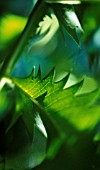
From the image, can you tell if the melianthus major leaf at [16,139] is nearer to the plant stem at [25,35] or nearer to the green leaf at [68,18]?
the plant stem at [25,35]

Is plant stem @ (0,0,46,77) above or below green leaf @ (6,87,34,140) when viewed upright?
above

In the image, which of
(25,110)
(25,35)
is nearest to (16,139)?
(25,110)

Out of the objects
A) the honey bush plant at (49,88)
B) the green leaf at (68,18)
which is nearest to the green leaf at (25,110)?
the honey bush plant at (49,88)

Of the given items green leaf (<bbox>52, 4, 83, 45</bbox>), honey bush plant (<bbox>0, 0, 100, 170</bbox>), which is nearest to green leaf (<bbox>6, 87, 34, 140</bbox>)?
honey bush plant (<bbox>0, 0, 100, 170</bbox>)

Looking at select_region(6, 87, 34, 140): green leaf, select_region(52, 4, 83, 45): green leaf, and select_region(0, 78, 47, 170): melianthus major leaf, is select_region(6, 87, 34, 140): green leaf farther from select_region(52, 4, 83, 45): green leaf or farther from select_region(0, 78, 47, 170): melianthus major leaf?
select_region(52, 4, 83, 45): green leaf

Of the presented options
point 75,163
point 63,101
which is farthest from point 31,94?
point 75,163

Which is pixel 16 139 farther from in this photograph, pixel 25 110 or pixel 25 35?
pixel 25 35

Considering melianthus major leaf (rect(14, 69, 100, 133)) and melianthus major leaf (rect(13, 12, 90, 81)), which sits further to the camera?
melianthus major leaf (rect(13, 12, 90, 81))
